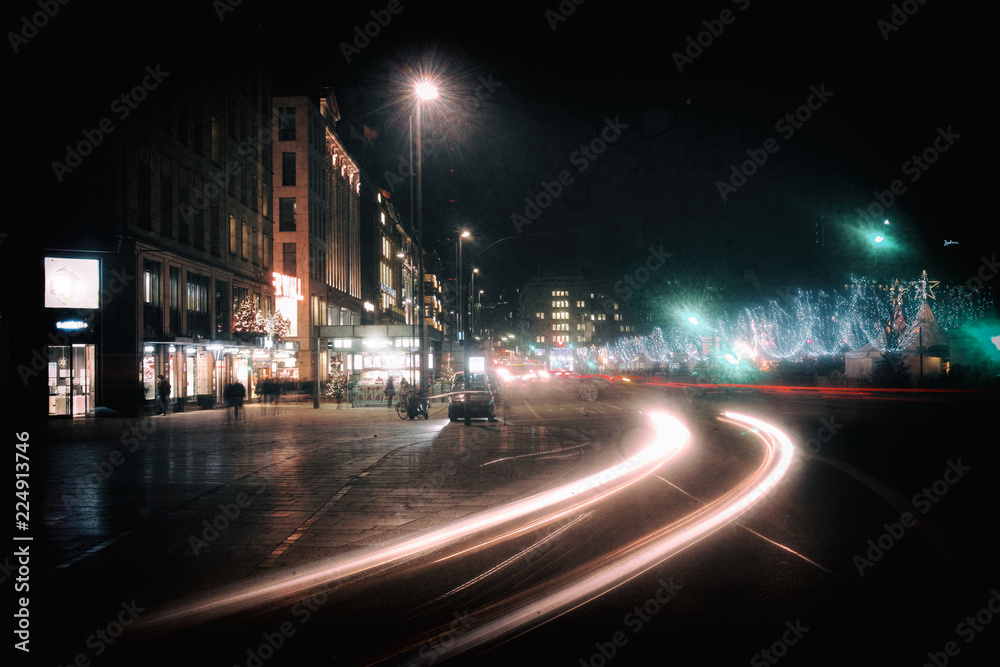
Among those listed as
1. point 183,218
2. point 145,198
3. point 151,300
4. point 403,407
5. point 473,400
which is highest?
point 145,198

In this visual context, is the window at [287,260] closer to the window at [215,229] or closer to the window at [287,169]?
the window at [287,169]

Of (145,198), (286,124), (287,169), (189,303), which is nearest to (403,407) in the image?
(189,303)

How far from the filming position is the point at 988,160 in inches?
1155

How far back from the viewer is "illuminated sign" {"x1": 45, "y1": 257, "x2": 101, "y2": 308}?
85.6 feet

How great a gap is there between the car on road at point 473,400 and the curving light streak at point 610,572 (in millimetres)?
13476

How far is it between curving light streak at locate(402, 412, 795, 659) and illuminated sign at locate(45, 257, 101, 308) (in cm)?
2545

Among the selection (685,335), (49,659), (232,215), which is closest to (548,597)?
(49,659)

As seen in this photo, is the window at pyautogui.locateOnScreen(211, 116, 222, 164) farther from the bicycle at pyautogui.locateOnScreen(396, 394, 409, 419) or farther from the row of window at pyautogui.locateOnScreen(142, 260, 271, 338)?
the bicycle at pyautogui.locateOnScreen(396, 394, 409, 419)

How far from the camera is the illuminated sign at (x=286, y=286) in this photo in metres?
45.8

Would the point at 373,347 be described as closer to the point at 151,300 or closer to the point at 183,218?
the point at 151,300

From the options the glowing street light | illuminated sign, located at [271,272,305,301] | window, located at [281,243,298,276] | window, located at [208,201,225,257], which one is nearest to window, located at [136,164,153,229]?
window, located at [208,201,225,257]

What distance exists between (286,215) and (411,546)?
48.5 m

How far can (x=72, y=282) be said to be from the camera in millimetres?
26422

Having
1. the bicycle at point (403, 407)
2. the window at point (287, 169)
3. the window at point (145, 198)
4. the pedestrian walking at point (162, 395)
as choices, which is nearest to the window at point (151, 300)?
the window at point (145, 198)
